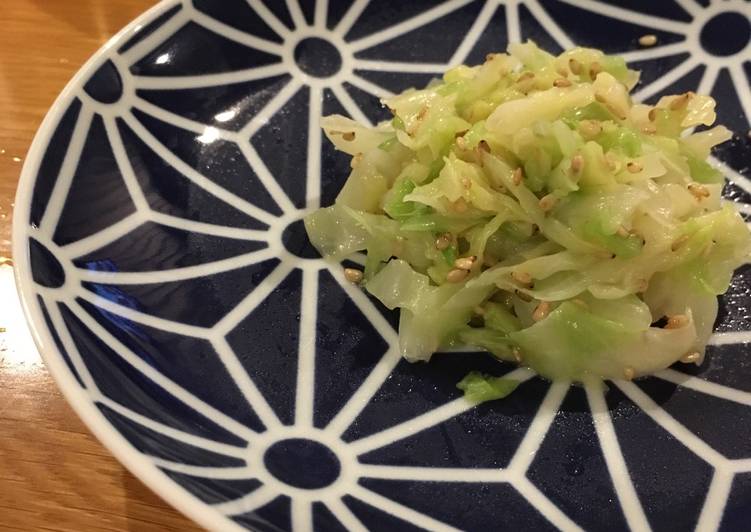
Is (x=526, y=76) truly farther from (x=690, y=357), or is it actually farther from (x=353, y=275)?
(x=690, y=357)

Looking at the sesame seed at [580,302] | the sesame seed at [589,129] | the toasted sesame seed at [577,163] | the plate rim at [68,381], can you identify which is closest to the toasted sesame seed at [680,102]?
the sesame seed at [589,129]

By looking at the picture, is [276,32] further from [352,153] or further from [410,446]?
[410,446]

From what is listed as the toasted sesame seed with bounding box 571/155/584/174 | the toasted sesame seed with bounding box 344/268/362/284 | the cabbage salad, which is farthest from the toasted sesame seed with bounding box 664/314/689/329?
the toasted sesame seed with bounding box 344/268/362/284

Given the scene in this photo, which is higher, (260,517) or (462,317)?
(462,317)

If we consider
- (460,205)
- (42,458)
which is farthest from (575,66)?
(42,458)

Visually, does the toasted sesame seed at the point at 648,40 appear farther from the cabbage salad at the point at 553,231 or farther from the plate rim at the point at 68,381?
the plate rim at the point at 68,381

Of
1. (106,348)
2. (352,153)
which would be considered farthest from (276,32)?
(106,348)
